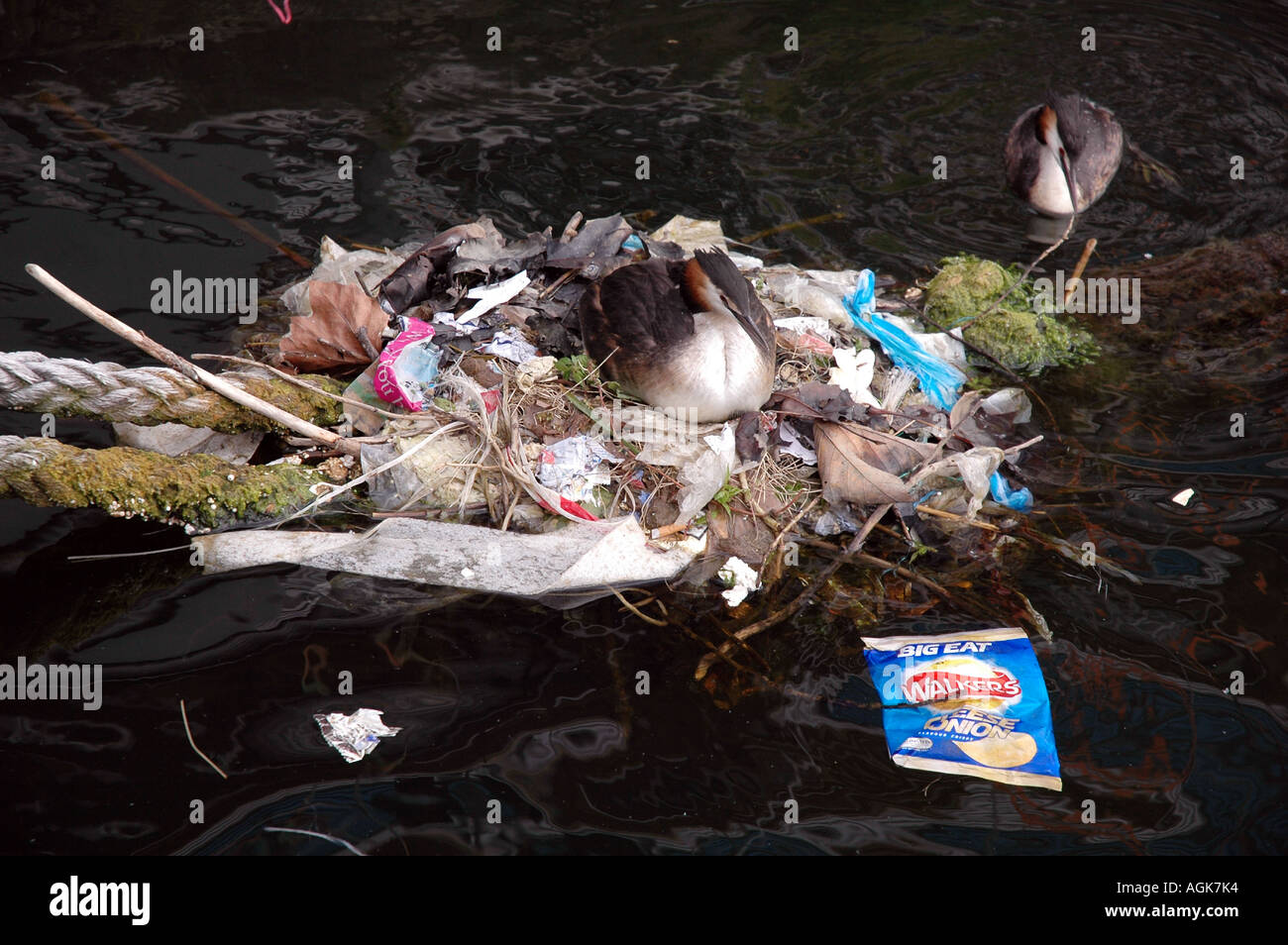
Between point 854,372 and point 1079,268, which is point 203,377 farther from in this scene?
point 1079,268

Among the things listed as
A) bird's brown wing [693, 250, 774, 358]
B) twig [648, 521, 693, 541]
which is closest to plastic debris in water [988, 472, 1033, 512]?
bird's brown wing [693, 250, 774, 358]

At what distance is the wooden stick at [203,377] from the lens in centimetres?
295

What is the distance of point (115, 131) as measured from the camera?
204 inches

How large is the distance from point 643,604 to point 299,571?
120 cm

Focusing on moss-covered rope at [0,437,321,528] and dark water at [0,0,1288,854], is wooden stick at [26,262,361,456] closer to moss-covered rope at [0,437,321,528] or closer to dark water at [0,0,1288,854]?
moss-covered rope at [0,437,321,528]

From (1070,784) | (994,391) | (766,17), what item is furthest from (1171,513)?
(766,17)

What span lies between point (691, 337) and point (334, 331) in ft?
4.80

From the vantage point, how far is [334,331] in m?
3.77

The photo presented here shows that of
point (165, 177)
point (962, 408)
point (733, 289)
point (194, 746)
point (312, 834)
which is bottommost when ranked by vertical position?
A: point (312, 834)

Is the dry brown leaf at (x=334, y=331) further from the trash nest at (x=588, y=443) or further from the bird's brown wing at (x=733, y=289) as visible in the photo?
the bird's brown wing at (x=733, y=289)

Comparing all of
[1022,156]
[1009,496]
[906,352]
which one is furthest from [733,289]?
[1022,156]

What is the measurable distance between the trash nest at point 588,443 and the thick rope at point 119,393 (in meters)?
0.41

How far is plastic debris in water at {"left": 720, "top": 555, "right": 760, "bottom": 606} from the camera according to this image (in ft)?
10.7

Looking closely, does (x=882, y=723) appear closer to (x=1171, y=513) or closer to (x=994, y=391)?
(x=1171, y=513)
